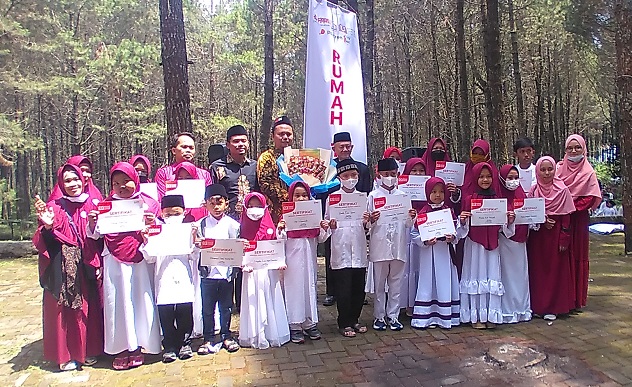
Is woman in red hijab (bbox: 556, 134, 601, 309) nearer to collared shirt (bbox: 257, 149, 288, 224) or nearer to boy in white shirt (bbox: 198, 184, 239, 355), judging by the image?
collared shirt (bbox: 257, 149, 288, 224)

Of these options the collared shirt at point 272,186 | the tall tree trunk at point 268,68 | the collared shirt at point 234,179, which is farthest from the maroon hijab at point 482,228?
the tall tree trunk at point 268,68

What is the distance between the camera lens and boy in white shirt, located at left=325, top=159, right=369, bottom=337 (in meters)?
5.19

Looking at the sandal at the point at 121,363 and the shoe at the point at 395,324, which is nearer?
the sandal at the point at 121,363

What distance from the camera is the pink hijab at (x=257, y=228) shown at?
495 cm

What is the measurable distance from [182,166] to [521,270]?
3.82m

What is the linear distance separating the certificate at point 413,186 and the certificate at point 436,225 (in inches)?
22.0

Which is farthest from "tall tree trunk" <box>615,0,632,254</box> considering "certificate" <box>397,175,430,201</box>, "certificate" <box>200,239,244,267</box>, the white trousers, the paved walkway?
"certificate" <box>200,239,244,267</box>

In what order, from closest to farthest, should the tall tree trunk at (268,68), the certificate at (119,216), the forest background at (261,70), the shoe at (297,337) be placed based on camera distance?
the certificate at (119,216) → the shoe at (297,337) → the tall tree trunk at (268,68) → the forest background at (261,70)

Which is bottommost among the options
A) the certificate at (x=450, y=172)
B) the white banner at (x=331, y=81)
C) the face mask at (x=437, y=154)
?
the certificate at (x=450, y=172)

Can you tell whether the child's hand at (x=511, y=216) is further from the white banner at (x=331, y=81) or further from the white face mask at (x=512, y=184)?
the white banner at (x=331, y=81)

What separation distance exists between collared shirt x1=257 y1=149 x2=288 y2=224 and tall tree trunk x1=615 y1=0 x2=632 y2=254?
7.53 metres

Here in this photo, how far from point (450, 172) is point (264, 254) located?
254cm

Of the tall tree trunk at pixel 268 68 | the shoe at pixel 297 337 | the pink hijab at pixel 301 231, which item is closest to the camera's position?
the pink hijab at pixel 301 231

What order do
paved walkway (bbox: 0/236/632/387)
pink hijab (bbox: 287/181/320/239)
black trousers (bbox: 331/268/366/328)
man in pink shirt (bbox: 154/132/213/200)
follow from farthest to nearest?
man in pink shirt (bbox: 154/132/213/200) → black trousers (bbox: 331/268/366/328) → pink hijab (bbox: 287/181/320/239) → paved walkway (bbox: 0/236/632/387)
